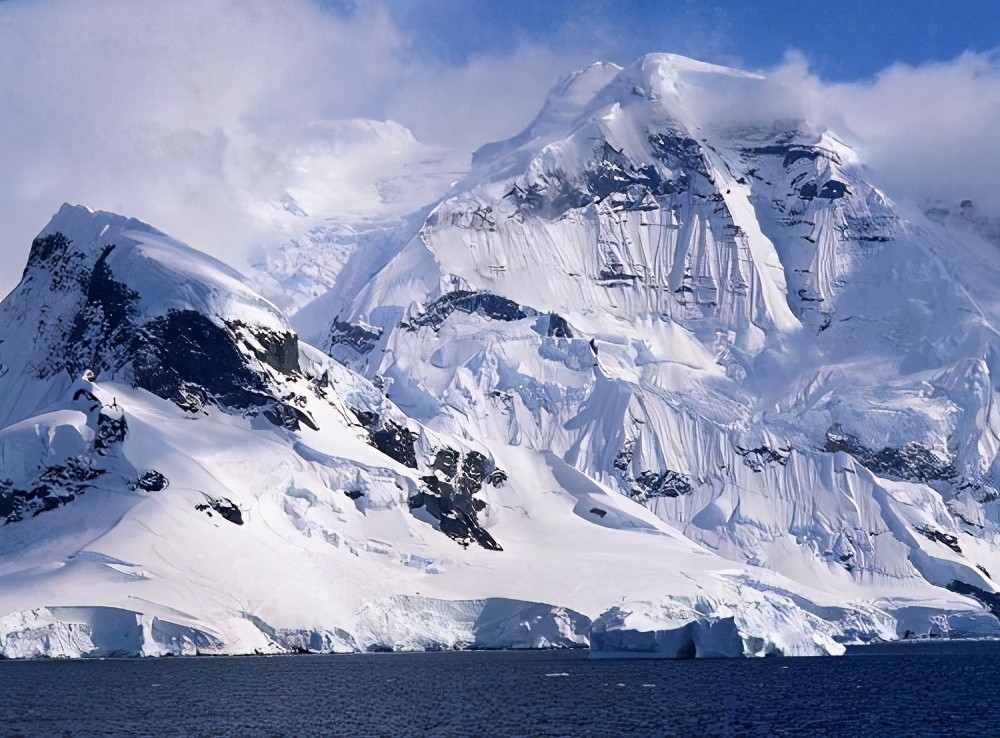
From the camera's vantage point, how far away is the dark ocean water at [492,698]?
354 feet

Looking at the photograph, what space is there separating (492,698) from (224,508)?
252ft

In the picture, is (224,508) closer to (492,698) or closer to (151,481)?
→ (151,481)

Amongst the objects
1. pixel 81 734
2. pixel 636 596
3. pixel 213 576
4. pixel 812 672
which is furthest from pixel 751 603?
pixel 81 734

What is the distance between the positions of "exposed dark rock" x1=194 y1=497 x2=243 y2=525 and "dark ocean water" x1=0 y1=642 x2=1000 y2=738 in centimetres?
2457

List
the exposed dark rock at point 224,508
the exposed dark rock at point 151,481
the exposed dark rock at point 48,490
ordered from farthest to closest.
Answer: the exposed dark rock at point 48,490 → the exposed dark rock at point 224,508 → the exposed dark rock at point 151,481

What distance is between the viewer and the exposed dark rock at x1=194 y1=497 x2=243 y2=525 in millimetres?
194750

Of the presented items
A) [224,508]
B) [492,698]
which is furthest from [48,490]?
[492,698]

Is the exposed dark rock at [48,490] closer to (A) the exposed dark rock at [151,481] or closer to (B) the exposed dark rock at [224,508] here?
(A) the exposed dark rock at [151,481]

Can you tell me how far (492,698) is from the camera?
127750mm

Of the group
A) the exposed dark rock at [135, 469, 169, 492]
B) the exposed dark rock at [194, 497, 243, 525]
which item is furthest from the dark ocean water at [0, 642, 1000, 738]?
the exposed dark rock at [135, 469, 169, 492]

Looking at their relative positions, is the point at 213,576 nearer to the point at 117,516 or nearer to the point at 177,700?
the point at 117,516

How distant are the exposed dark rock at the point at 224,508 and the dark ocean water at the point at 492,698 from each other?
24.6 metres

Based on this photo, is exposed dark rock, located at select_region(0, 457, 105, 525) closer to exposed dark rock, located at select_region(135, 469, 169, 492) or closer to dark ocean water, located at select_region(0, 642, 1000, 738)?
exposed dark rock, located at select_region(135, 469, 169, 492)

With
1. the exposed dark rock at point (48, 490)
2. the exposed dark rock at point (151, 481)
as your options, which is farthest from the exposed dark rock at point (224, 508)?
the exposed dark rock at point (48, 490)
